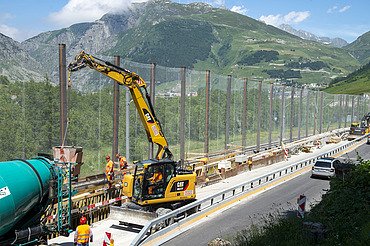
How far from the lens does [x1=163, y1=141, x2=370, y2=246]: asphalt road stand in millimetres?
16188

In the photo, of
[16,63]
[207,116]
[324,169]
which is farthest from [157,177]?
[207,116]

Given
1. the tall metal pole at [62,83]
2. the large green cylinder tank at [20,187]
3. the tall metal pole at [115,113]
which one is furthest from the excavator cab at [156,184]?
the tall metal pole at [115,113]

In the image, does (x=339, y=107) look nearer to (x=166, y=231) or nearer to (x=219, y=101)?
(x=219, y=101)

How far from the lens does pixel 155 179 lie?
59.7 ft

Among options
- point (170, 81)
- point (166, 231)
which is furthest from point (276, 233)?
point (170, 81)

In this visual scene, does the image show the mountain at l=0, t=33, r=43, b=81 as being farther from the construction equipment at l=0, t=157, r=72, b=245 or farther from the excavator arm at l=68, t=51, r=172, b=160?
the construction equipment at l=0, t=157, r=72, b=245

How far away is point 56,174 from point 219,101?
2737 centimetres

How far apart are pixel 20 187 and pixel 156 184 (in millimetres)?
7214

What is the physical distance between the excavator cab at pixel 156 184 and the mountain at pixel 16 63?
9.16 m

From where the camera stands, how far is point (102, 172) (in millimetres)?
25594

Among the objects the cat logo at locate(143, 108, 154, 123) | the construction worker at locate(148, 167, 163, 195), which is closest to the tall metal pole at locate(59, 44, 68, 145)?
the cat logo at locate(143, 108, 154, 123)

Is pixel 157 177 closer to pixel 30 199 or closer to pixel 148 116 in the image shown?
pixel 148 116

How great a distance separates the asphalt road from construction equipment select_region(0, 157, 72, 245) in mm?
4309

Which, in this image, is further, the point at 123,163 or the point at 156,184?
the point at 123,163
